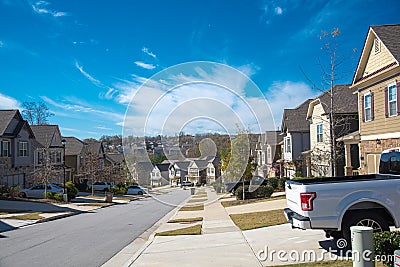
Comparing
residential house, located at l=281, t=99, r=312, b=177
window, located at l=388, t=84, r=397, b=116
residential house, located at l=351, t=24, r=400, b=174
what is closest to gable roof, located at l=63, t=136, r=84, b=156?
residential house, located at l=281, t=99, r=312, b=177

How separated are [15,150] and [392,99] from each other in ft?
114

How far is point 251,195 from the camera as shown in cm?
2716

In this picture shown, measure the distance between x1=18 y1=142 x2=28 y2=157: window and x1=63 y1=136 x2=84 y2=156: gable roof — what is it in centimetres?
A: 1617

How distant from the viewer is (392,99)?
61.6ft

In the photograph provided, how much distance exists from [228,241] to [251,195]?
52.3ft

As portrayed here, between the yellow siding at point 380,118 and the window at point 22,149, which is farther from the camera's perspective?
the window at point 22,149

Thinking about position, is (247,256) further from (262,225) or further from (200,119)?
(200,119)

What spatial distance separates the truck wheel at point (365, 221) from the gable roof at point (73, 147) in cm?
5453

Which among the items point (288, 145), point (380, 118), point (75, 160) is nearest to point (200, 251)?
point (380, 118)

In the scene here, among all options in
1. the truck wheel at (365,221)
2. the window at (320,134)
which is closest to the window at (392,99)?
the truck wheel at (365,221)

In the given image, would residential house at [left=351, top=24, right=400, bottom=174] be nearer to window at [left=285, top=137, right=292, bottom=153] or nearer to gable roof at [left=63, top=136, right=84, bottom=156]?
window at [left=285, top=137, right=292, bottom=153]

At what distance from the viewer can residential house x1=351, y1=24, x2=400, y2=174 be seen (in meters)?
18.6

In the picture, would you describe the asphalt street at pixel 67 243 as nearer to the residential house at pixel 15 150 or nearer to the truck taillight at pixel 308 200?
the truck taillight at pixel 308 200

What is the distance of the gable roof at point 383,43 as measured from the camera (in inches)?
744
